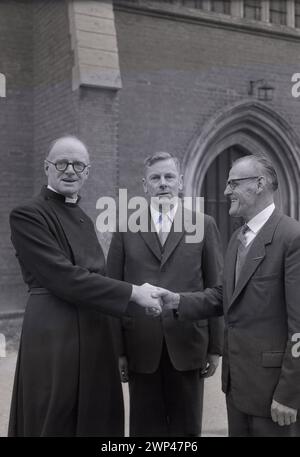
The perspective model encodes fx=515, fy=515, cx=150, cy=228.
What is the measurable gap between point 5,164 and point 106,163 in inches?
74.4

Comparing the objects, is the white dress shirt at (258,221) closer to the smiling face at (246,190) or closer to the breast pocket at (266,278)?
the smiling face at (246,190)

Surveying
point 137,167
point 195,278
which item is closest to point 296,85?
point 137,167

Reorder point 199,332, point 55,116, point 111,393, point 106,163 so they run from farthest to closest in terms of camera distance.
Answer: point 55,116
point 106,163
point 199,332
point 111,393

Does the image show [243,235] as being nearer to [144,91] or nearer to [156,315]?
[156,315]

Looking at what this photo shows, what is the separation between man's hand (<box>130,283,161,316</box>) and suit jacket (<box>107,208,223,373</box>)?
285 mm

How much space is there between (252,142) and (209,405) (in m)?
5.96

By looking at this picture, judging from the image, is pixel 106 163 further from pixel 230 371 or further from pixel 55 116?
pixel 230 371

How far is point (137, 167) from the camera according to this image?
820 centimetres

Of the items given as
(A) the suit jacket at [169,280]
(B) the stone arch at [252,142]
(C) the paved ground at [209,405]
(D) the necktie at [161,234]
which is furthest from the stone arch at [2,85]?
(D) the necktie at [161,234]

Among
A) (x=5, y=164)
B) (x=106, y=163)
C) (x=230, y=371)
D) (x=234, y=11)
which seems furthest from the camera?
(x=234, y=11)

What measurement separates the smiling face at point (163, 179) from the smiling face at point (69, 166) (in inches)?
22.9

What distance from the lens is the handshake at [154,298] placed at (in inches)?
106

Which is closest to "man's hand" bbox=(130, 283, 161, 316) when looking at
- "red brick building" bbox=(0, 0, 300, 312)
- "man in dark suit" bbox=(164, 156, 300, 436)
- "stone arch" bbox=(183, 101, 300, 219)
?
"man in dark suit" bbox=(164, 156, 300, 436)

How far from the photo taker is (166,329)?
10.0 ft
